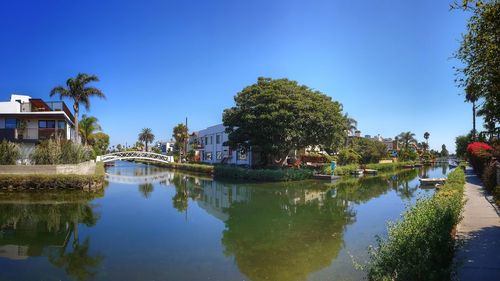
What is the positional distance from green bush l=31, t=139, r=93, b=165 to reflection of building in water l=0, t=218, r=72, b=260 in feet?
45.3

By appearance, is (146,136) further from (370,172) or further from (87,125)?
(370,172)

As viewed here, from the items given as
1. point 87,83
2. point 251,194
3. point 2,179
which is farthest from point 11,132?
point 251,194

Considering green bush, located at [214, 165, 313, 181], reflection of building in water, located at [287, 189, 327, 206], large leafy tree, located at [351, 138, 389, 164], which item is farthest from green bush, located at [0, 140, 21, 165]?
large leafy tree, located at [351, 138, 389, 164]

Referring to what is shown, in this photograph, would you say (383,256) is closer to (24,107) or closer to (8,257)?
(8,257)

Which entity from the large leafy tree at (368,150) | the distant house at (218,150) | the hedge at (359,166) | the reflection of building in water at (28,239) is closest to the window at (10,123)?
the distant house at (218,150)

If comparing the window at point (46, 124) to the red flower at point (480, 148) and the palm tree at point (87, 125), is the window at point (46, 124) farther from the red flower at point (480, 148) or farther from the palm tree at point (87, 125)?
the red flower at point (480, 148)

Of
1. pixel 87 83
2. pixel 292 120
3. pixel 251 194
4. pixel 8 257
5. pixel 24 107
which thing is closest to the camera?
pixel 8 257

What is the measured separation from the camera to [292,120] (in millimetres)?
35188

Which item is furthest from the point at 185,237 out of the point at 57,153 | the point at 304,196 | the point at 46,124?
the point at 46,124

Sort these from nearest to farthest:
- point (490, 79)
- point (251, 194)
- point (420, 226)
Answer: point (490, 79)
point (420, 226)
point (251, 194)

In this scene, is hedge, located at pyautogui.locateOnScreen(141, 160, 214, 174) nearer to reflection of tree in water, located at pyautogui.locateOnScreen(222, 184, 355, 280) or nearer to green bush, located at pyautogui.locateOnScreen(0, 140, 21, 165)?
green bush, located at pyautogui.locateOnScreen(0, 140, 21, 165)

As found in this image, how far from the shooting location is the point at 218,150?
2359 inches

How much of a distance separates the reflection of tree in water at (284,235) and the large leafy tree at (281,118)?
42.5 feet

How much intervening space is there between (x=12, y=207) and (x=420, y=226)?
19.4 meters
